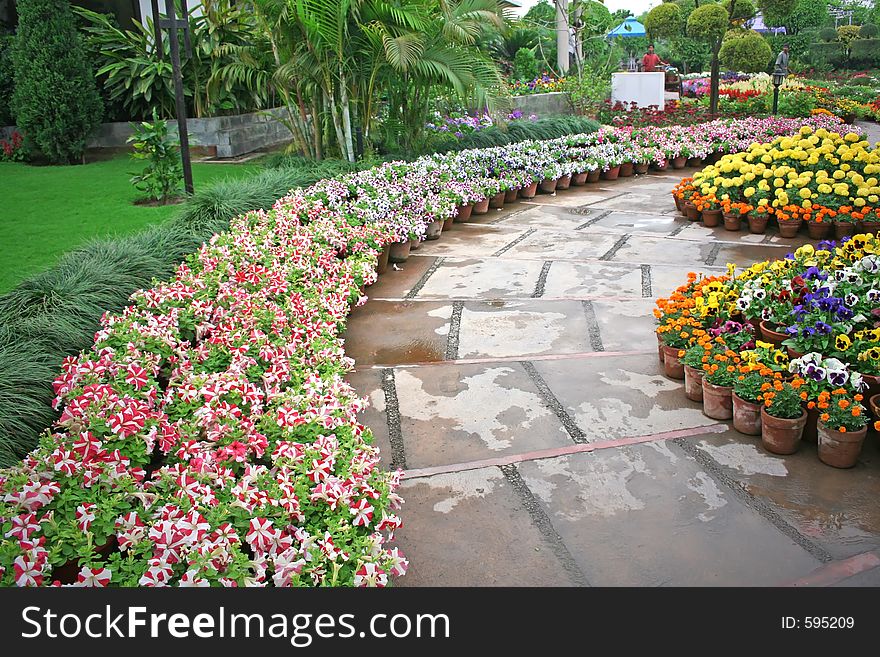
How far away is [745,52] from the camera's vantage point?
1262cm

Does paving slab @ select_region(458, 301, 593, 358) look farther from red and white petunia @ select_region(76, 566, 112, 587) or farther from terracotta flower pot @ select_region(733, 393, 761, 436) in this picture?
red and white petunia @ select_region(76, 566, 112, 587)

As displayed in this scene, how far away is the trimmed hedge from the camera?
8.84 feet

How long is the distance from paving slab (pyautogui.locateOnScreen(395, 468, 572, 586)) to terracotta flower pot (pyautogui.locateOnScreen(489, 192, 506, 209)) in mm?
5503

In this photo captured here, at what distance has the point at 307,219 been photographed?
562 centimetres

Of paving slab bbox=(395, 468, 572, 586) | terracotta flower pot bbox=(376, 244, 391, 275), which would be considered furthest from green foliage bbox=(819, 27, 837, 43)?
paving slab bbox=(395, 468, 572, 586)

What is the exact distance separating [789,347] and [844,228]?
371 centimetres

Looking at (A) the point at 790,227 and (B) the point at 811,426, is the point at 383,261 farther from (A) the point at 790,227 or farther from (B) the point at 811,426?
(A) the point at 790,227

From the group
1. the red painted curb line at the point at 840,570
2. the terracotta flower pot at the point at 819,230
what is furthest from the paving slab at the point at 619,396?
the terracotta flower pot at the point at 819,230

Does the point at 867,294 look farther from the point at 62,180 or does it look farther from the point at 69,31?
the point at 69,31

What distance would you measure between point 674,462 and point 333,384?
1328 mm

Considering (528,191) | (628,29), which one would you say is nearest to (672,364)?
(528,191)

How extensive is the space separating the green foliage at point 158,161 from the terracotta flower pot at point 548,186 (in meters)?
4.06

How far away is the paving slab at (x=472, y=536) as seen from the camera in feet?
7.54

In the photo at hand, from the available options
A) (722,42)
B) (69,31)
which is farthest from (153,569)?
(722,42)
